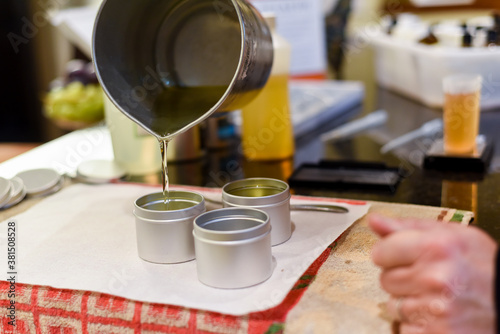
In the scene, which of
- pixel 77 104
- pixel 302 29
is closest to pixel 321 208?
pixel 302 29

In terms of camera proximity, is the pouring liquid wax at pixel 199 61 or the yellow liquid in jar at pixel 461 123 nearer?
the pouring liquid wax at pixel 199 61

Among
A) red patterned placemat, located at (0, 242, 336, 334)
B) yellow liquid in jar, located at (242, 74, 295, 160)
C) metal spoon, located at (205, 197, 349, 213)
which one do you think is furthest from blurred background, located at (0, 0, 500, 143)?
red patterned placemat, located at (0, 242, 336, 334)

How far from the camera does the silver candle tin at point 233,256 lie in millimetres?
759

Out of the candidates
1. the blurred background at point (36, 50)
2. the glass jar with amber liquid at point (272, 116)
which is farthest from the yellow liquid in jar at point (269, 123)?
the blurred background at point (36, 50)

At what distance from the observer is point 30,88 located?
3965 millimetres

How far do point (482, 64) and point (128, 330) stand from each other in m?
1.31

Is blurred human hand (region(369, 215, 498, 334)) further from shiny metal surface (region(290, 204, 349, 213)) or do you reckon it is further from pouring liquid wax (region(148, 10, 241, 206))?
pouring liquid wax (region(148, 10, 241, 206))

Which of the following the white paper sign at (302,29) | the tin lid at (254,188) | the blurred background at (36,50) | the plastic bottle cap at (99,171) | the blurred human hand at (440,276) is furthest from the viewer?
the blurred background at (36,50)

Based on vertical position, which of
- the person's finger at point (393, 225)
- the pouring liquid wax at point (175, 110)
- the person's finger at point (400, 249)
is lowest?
the person's finger at point (400, 249)

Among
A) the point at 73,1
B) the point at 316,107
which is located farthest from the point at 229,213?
the point at 73,1

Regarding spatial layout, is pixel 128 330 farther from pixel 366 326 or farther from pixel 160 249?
pixel 366 326

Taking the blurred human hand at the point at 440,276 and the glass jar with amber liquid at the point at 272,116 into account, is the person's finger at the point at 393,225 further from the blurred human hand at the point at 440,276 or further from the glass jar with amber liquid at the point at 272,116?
the glass jar with amber liquid at the point at 272,116

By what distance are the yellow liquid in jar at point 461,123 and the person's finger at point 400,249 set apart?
2.32 feet

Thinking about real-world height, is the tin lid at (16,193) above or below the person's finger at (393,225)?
below
